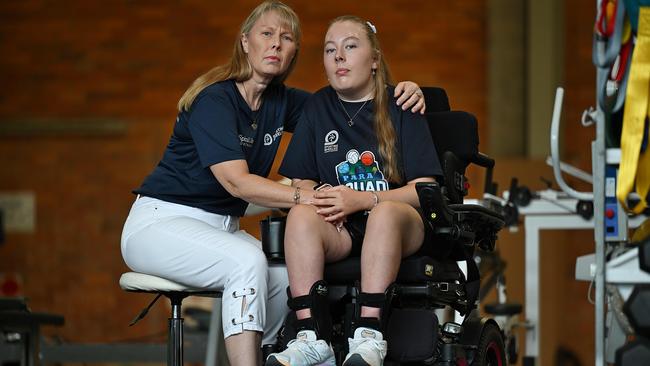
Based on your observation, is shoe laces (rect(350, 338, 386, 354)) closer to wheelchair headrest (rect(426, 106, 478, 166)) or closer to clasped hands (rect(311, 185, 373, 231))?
clasped hands (rect(311, 185, 373, 231))

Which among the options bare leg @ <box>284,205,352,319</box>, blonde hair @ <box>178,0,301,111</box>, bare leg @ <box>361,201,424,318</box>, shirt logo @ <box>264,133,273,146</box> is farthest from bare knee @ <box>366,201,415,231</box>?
blonde hair @ <box>178,0,301,111</box>

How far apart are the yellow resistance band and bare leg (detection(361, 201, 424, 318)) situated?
648 millimetres

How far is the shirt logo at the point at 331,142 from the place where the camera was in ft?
11.3

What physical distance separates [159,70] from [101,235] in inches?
47.1

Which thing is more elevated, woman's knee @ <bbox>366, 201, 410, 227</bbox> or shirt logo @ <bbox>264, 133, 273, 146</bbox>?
shirt logo @ <bbox>264, 133, 273, 146</bbox>

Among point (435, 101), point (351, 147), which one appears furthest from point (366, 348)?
point (435, 101)

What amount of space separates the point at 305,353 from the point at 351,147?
0.74 metres

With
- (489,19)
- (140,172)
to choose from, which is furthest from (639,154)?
(140,172)

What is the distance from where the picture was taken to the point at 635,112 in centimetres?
268

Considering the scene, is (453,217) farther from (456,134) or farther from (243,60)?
(243,60)

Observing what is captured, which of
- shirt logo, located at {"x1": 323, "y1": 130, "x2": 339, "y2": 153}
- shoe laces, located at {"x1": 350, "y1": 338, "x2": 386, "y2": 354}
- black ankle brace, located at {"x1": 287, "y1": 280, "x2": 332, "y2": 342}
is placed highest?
shirt logo, located at {"x1": 323, "y1": 130, "x2": 339, "y2": 153}

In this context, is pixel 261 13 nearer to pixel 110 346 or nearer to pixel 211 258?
pixel 211 258

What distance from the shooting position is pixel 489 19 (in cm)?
748

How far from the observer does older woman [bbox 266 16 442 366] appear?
303 centimetres
